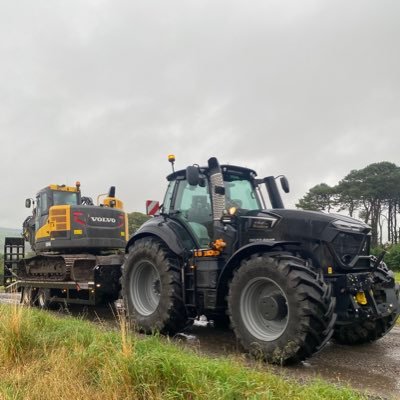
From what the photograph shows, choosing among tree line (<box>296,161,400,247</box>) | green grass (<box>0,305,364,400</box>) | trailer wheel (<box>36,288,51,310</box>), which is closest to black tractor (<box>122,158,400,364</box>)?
green grass (<box>0,305,364,400</box>)

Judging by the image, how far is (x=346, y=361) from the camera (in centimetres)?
561

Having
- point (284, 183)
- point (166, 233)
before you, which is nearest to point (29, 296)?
point (166, 233)

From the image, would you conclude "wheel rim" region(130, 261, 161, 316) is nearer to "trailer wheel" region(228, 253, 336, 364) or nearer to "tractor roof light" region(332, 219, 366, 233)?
"trailer wheel" region(228, 253, 336, 364)

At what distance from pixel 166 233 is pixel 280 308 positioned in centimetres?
243

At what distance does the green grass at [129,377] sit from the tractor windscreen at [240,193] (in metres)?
2.69

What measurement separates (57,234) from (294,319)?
704 cm

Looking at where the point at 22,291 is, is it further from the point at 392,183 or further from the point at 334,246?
the point at 392,183

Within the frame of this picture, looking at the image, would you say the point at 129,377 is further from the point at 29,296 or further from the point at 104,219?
the point at 29,296

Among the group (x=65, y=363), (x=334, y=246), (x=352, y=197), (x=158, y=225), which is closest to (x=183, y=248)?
(x=158, y=225)

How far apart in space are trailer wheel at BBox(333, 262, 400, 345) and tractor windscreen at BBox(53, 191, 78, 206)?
7.79 metres

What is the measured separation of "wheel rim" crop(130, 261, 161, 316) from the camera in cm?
759

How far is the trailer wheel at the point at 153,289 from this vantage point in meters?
6.80

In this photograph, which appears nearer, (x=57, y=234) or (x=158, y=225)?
(x=158, y=225)

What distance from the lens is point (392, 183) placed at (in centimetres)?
4650
